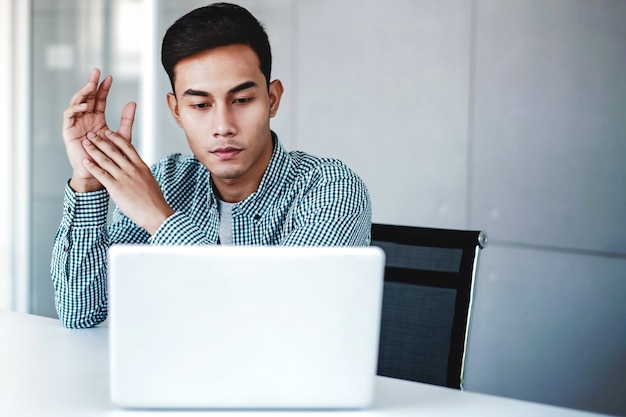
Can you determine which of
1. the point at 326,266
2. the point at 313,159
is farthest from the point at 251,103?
the point at 326,266

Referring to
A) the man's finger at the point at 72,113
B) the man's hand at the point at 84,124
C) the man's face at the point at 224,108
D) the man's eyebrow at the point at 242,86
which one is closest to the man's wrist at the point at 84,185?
the man's hand at the point at 84,124

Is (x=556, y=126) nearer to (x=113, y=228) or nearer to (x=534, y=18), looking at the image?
(x=534, y=18)

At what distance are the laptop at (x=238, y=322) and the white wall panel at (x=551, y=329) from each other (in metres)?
2.11

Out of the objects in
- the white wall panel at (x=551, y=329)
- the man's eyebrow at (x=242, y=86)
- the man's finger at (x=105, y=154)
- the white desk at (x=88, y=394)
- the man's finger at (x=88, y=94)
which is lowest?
the white wall panel at (x=551, y=329)

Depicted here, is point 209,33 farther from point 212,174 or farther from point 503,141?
point 503,141

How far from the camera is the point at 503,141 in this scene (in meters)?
3.28

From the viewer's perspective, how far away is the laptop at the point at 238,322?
1.15 meters

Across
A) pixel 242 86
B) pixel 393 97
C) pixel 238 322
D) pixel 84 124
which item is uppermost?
pixel 393 97

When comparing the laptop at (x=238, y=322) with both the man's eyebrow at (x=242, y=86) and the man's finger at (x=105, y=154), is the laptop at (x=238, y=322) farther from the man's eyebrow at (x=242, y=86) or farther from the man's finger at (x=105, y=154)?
the man's eyebrow at (x=242, y=86)

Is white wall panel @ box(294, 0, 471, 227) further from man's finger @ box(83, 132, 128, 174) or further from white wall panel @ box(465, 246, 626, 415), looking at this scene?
man's finger @ box(83, 132, 128, 174)

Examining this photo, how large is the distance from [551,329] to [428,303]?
1.50 m

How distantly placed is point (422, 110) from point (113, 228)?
178 cm

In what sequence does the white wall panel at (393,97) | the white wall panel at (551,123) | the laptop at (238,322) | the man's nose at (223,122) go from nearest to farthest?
1. the laptop at (238,322)
2. the man's nose at (223,122)
3. the white wall panel at (551,123)
4. the white wall panel at (393,97)

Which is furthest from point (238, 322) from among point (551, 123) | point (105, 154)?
point (551, 123)
